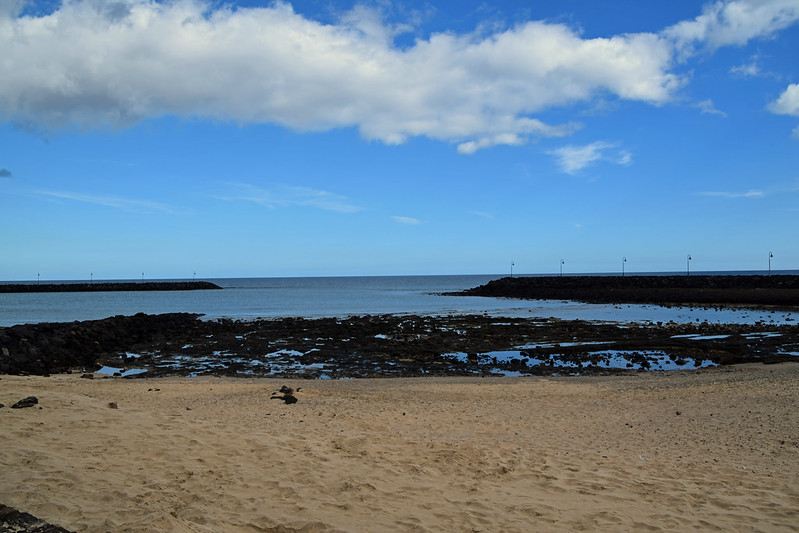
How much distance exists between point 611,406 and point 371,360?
1117cm

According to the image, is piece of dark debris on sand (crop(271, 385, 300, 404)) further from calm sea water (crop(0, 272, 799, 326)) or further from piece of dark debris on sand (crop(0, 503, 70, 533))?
calm sea water (crop(0, 272, 799, 326))

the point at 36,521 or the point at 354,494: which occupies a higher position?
the point at 36,521

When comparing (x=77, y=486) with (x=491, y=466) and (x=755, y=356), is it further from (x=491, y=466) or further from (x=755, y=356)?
(x=755, y=356)

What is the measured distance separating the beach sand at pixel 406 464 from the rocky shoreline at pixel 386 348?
24.5 feet

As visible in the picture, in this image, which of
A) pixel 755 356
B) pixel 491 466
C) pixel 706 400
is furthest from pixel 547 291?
pixel 491 466

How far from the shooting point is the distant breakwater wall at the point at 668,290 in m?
52.2

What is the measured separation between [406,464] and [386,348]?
16440mm

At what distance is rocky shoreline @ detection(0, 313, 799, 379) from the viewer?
18969 mm

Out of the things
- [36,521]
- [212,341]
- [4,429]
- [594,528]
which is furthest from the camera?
[212,341]

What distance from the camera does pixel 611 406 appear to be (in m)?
11.2

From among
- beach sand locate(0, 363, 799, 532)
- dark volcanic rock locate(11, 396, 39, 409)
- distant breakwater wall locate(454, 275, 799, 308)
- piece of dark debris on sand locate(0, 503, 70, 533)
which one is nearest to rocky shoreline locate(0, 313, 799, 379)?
beach sand locate(0, 363, 799, 532)

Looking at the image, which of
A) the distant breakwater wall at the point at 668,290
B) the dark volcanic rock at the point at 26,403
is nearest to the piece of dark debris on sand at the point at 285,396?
the dark volcanic rock at the point at 26,403

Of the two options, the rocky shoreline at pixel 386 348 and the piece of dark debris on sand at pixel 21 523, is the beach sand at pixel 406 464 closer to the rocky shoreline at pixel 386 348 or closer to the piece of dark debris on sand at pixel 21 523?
the piece of dark debris on sand at pixel 21 523

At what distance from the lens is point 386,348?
77.6 feet
